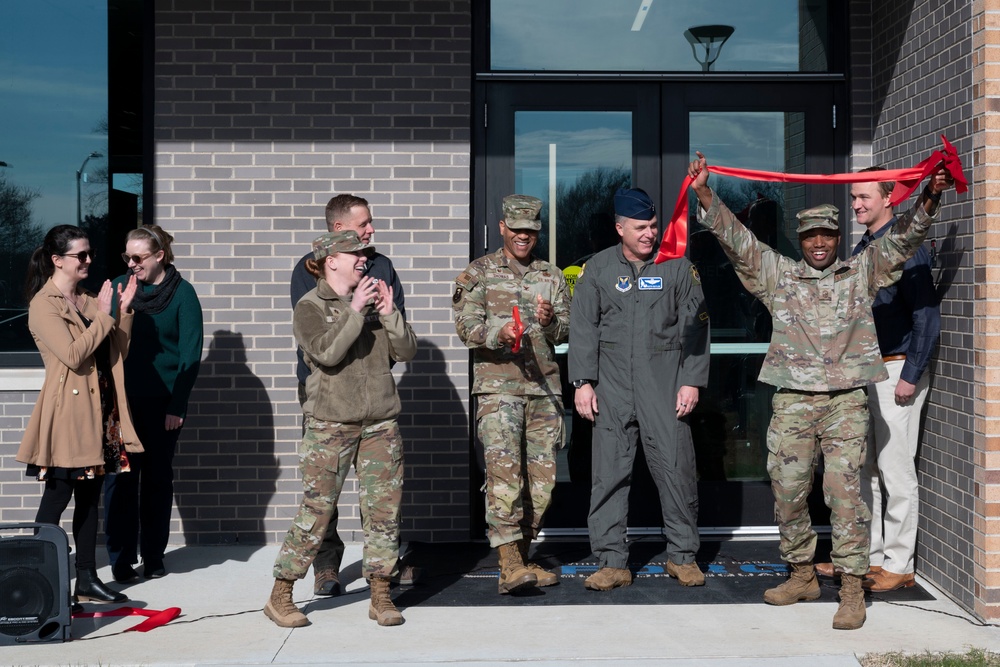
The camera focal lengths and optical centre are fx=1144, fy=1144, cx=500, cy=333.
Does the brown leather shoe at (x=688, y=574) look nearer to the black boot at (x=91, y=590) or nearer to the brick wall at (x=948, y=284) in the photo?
the brick wall at (x=948, y=284)

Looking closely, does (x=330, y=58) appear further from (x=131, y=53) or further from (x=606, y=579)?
(x=606, y=579)

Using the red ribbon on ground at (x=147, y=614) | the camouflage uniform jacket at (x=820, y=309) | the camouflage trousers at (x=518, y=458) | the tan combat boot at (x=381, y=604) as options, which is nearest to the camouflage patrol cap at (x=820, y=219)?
the camouflage uniform jacket at (x=820, y=309)

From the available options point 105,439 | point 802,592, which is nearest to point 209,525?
point 105,439

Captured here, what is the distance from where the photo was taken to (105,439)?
554 cm

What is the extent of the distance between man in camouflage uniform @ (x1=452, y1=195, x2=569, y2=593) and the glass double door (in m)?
1.11

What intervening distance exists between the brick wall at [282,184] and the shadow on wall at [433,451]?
17 mm

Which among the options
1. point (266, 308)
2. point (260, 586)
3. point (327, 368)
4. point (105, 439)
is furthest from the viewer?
point (266, 308)

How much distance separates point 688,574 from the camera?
5883 mm

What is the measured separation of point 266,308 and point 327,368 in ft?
6.04

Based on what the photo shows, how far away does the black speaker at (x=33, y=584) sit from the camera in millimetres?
4922

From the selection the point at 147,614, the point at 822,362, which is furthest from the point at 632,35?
the point at 147,614

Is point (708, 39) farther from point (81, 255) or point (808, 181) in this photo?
point (81, 255)

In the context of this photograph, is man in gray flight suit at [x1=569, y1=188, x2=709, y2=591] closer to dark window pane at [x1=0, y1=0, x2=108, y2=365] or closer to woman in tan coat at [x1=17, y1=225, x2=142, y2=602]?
woman in tan coat at [x1=17, y1=225, x2=142, y2=602]

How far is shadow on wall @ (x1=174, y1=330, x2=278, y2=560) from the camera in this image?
22.7 ft
